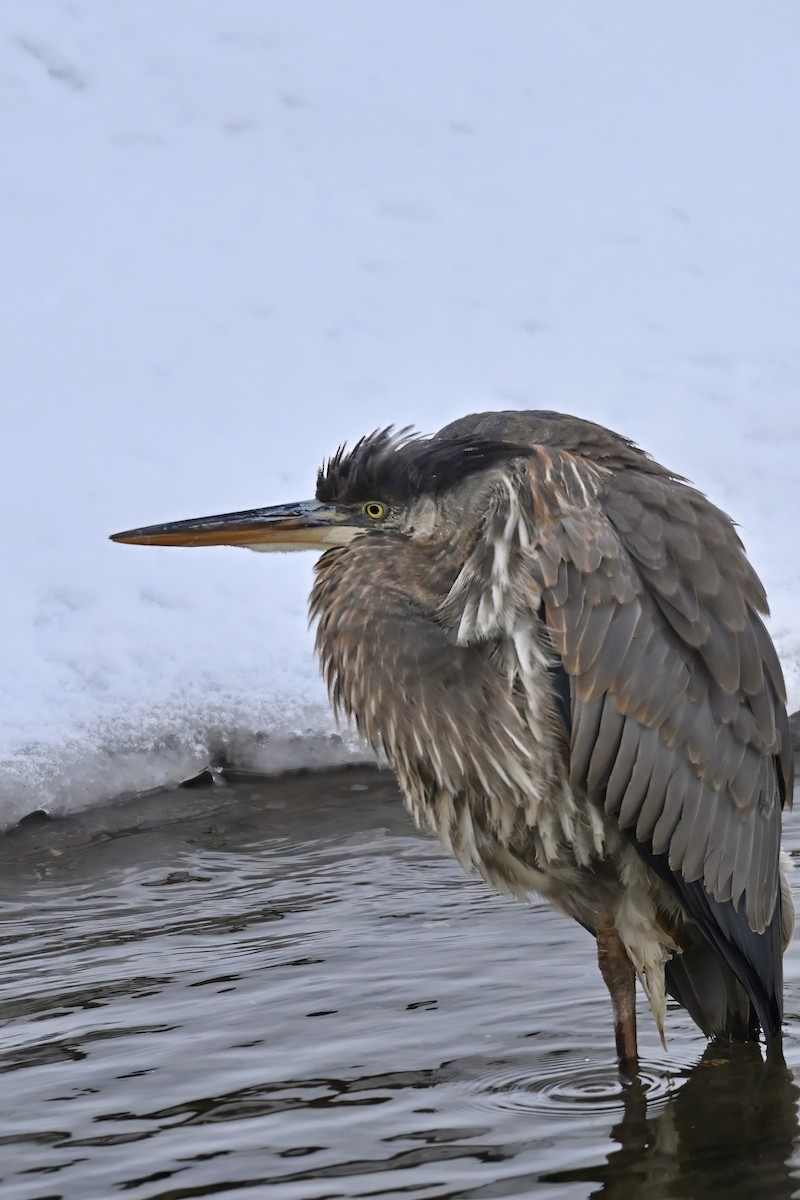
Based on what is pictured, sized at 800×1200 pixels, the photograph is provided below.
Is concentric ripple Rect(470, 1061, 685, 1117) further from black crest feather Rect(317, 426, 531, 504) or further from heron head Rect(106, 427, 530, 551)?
black crest feather Rect(317, 426, 531, 504)

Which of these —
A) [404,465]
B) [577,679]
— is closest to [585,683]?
[577,679]

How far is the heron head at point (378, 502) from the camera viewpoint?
4.32 metres

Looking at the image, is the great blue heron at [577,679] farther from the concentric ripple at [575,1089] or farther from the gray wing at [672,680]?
the concentric ripple at [575,1089]

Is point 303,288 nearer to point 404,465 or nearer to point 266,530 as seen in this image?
point 266,530

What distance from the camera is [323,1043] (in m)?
4.38

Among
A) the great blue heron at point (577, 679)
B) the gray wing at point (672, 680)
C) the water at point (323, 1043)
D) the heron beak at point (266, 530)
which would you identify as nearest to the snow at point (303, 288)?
the water at point (323, 1043)

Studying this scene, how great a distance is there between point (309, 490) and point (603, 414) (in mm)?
2102

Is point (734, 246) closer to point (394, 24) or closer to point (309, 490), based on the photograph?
point (394, 24)

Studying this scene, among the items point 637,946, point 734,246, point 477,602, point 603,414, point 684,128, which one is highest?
point 684,128

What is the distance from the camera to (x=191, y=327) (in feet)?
31.9

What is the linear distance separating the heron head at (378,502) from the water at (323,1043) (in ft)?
4.26

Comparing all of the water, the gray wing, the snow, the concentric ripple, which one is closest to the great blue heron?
the gray wing

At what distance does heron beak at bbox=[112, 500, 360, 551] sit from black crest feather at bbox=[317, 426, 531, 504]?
2.4 inches

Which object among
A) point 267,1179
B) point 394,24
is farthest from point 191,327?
point 267,1179
